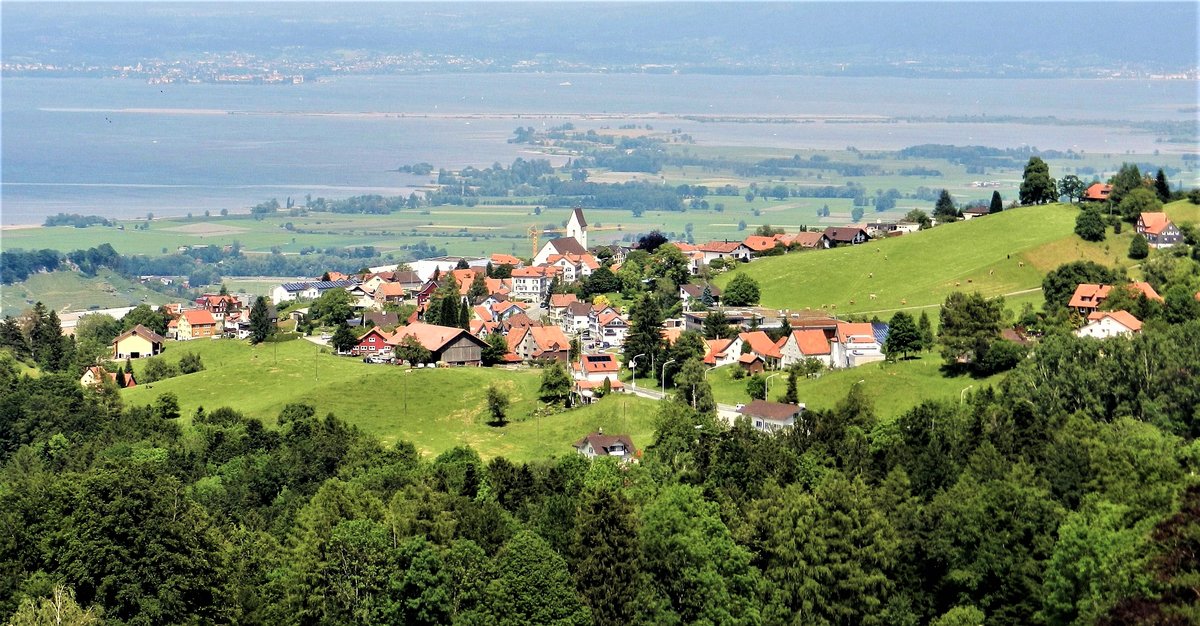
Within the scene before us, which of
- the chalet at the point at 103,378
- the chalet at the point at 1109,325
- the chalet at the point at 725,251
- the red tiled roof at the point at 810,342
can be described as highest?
the chalet at the point at 1109,325

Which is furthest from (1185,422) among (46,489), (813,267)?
(813,267)

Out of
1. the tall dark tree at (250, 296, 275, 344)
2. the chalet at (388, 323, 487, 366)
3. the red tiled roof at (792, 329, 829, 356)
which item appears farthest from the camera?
the tall dark tree at (250, 296, 275, 344)

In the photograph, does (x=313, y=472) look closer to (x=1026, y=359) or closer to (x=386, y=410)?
(x=386, y=410)

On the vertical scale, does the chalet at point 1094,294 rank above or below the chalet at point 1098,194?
below

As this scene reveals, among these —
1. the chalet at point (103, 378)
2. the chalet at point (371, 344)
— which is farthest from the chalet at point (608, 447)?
the chalet at point (103, 378)

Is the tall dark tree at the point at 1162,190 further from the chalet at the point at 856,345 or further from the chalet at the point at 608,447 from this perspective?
the chalet at the point at 608,447

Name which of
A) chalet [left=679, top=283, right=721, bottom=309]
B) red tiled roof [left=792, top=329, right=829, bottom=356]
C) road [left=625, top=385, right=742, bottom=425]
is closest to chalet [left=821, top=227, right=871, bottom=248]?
chalet [left=679, top=283, right=721, bottom=309]

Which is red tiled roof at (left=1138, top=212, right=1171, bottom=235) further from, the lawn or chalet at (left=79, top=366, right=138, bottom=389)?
chalet at (left=79, top=366, right=138, bottom=389)
